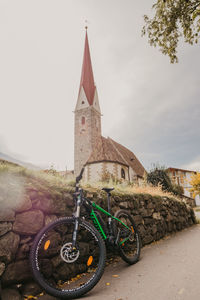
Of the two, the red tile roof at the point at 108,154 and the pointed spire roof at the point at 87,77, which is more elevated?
the pointed spire roof at the point at 87,77

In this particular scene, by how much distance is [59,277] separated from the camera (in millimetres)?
2762

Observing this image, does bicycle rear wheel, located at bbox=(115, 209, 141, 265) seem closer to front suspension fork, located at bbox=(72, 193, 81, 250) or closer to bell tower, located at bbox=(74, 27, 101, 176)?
front suspension fork, located at bbox=(72, 193, 81, 250)

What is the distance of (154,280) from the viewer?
287 cm

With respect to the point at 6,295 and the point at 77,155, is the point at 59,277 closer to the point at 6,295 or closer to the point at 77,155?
the point at 6,295

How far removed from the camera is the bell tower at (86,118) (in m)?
35.2

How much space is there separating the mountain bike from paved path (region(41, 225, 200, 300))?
21cm

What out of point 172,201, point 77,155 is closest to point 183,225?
point 172,201

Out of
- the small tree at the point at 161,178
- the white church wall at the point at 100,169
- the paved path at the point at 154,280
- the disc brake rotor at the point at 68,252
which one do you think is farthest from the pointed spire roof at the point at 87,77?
the disc brake rotor at the point at 68,252

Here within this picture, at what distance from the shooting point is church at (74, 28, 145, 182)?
27469 millimetres

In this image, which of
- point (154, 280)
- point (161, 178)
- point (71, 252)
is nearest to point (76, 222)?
point (71, 252)

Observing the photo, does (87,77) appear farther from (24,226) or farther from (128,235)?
(24,226)

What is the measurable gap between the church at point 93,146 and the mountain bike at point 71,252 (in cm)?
2030

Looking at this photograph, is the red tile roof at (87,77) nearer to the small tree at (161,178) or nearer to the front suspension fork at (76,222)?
the small tree at (161,178)

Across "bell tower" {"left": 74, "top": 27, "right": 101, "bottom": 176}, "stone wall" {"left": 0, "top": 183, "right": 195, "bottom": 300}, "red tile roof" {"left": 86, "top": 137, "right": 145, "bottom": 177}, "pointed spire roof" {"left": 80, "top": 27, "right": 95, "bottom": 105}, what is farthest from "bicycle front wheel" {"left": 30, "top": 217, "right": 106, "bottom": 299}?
"pointed spire roof" {"left": 80, "top": 27, "right": 95, "bottom": 105}
